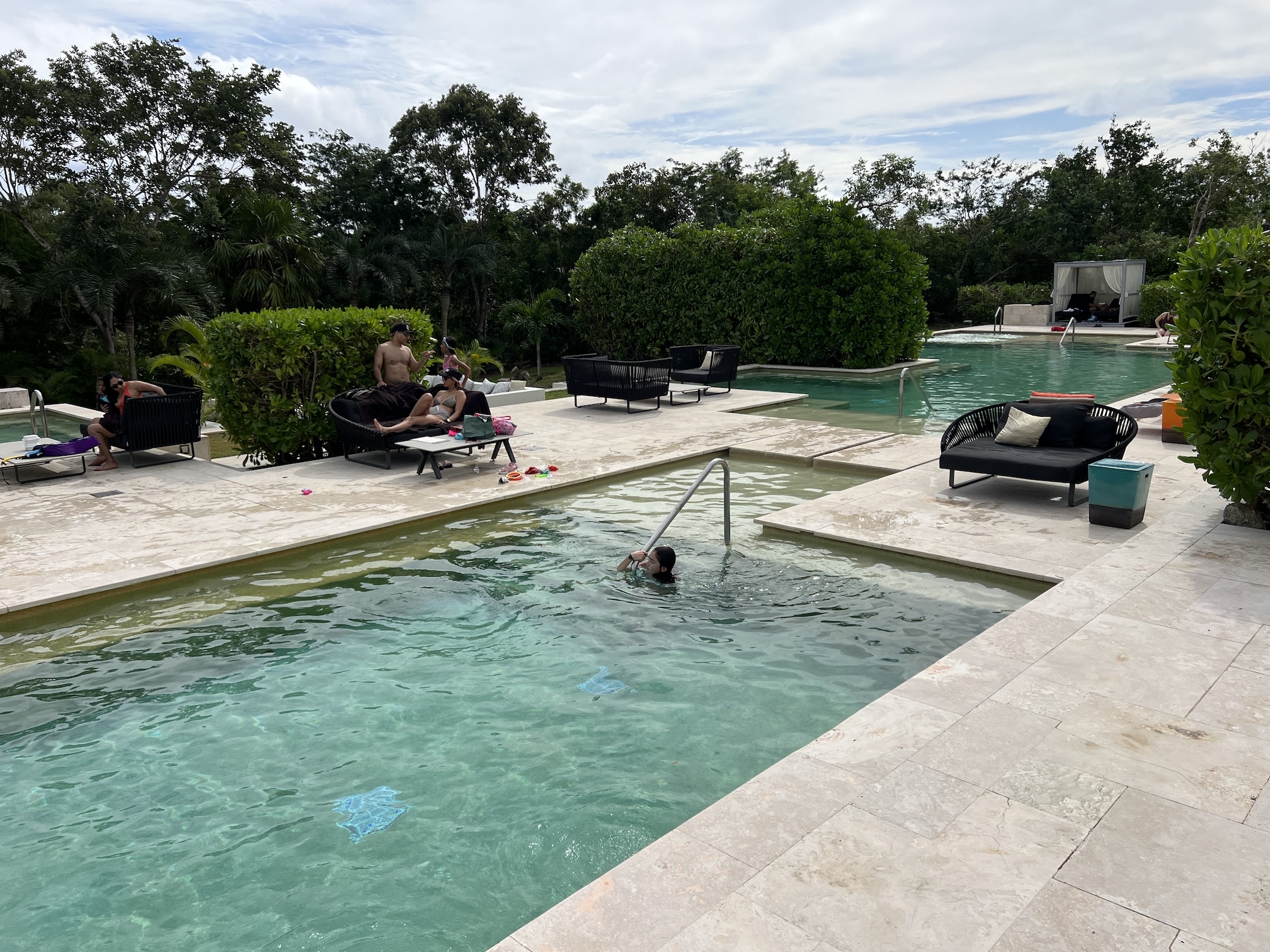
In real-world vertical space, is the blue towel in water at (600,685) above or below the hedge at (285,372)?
below

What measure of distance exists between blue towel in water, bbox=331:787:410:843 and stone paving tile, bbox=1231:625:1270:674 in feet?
13.6

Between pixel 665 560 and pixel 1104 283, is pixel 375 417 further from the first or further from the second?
pixel 1104 283

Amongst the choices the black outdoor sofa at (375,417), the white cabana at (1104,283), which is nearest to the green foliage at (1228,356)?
the black outdoor sofa at (375,417)

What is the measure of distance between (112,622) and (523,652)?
293 cm

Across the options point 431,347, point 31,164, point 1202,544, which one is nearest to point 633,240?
point 431,347

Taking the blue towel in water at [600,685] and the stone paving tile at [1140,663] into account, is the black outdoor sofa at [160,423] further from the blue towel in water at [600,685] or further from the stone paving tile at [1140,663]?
the stone paving tile at [1140,663]

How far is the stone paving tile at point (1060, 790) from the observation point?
3.07 meters

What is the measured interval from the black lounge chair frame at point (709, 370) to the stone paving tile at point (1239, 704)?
11.8 m

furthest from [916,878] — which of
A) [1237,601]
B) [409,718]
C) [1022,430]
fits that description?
[1022,430]

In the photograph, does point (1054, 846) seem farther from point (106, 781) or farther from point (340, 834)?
point (106, 781)

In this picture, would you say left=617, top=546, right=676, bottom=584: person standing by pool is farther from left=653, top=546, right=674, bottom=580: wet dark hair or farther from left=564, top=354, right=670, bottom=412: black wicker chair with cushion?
left=564, top=354, right=670, bottom=412: black wicker chair with cushion

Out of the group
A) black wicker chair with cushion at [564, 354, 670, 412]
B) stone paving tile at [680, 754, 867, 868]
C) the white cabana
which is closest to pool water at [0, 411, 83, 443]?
black wicker chair with cushion at [564, 354, 670, 412]

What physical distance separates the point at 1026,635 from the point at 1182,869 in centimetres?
A: 203

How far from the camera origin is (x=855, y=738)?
366 centimetres
